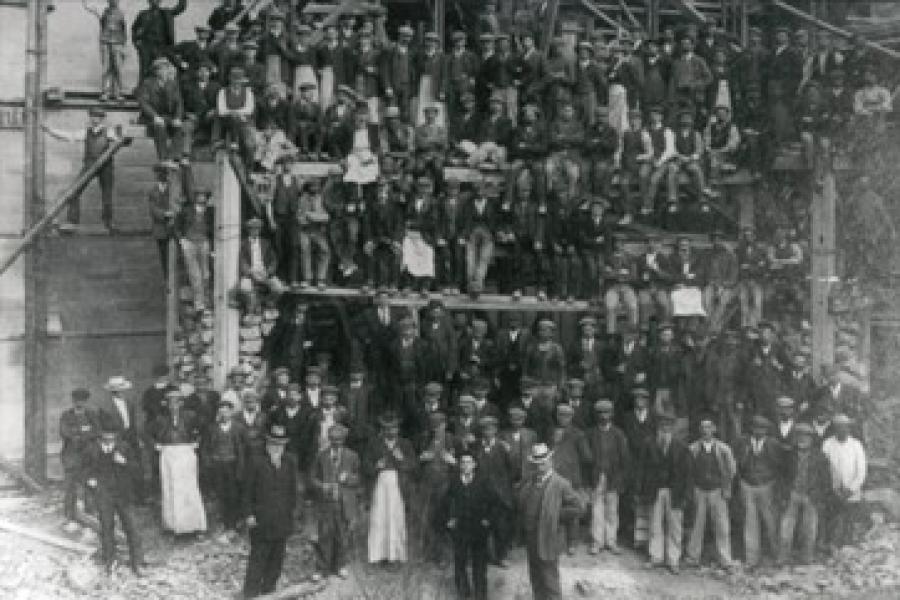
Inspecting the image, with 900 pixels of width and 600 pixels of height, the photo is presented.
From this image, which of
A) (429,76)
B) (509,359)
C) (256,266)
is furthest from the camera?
(429,76)

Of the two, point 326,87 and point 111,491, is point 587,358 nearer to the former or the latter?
point 326,87

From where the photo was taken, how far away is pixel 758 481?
14.8 metres

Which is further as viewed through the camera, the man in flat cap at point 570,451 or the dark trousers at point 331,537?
the man in flat cap at point 570,451

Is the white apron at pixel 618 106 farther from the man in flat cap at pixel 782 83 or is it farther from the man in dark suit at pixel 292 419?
the man in dark suit at pixel 292 419

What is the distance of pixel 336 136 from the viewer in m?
16.8

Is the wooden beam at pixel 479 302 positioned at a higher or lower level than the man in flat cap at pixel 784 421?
higher

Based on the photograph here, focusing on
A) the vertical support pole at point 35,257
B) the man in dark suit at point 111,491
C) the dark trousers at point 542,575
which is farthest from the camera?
the vertical support pole at point 35,257

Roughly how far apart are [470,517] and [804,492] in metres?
4.13

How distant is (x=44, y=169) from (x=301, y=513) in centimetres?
755

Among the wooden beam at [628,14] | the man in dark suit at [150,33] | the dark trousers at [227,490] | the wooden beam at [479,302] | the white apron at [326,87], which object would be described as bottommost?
the dark trousers at [227,490]

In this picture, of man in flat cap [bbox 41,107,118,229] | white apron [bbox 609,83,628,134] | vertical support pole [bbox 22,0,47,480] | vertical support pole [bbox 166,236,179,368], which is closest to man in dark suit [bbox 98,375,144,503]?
vertical support pole [bbox 166,236,179,368]

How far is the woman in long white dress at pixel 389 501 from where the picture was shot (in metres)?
14.2

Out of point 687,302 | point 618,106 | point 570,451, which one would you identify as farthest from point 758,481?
point 618,106

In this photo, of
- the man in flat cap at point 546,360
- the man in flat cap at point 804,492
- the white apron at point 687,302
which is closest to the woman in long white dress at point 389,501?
the man in flat cap at point 546,360
